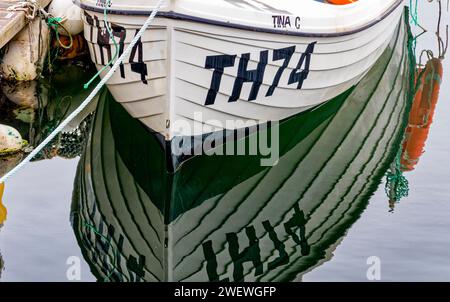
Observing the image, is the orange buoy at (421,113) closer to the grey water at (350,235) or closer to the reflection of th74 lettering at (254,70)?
the grey water at (350,235)

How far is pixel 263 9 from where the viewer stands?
9227 mm

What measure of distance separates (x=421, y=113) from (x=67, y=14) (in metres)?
4.99

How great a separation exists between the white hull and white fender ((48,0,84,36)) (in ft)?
7.76

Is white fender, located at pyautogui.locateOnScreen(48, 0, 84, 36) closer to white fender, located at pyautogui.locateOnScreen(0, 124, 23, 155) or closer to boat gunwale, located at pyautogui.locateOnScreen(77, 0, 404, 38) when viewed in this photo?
boat gunwale, located at pyautogui.locateOnScreen(77, 0, 404, 38)

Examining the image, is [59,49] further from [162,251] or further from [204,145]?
[162,251]

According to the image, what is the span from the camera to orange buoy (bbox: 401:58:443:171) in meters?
10.7

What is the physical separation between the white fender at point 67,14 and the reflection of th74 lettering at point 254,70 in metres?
3.89

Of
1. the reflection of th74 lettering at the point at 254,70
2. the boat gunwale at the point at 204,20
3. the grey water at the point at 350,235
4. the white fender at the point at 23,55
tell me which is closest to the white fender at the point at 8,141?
the grey water at the point at 350,235

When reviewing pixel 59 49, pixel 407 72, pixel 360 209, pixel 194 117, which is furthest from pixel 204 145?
pixel 407 72

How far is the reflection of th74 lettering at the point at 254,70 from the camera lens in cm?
911

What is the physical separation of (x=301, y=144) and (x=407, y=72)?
405 cm

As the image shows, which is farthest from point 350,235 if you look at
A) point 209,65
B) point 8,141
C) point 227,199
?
point 8,141

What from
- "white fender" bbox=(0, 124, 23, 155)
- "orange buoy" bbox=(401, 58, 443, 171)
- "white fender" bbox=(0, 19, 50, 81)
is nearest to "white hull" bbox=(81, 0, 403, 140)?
"white fender" bbox=(0, 124, 23, 155)
